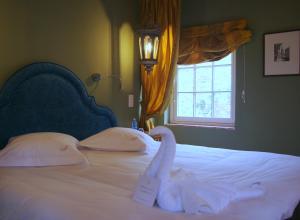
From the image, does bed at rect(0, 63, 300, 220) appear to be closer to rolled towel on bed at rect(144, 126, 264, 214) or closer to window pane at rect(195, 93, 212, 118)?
rolled towel on bed at rect(144, 126, 264, 214)

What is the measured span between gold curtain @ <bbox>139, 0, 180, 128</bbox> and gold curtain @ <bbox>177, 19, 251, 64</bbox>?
13cm

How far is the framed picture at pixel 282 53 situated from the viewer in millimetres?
3082

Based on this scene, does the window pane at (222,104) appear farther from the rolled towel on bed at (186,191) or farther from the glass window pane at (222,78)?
the rolled towel on bed at (186,191)

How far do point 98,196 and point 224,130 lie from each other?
226 centimetres

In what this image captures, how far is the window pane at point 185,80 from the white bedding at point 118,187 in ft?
4.77

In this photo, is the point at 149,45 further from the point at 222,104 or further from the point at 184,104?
the point at 222,104

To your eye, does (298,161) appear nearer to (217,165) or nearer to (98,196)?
(217,165)

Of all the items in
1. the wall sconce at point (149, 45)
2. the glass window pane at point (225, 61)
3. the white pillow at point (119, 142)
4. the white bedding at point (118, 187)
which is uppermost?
the wall sconce at point (149, 45)

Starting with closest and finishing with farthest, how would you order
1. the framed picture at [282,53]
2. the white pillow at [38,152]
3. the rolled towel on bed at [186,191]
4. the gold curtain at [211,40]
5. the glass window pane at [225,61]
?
the rolled towel on bed at [186,191], the white pillow at [38,152], the framed picture at [282,53], the gold curtain at [211,40], the glass window pane at [225,61]

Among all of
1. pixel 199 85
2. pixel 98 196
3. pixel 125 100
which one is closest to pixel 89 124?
pixel 125 100

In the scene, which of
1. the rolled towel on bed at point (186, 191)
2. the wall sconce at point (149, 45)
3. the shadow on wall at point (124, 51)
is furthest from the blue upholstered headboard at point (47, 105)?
the rolled towel on bed at point (186, 191)

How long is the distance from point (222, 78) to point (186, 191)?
2.41 m

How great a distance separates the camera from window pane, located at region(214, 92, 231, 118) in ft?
11.8

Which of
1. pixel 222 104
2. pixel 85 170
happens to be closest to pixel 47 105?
pixel 85 170
